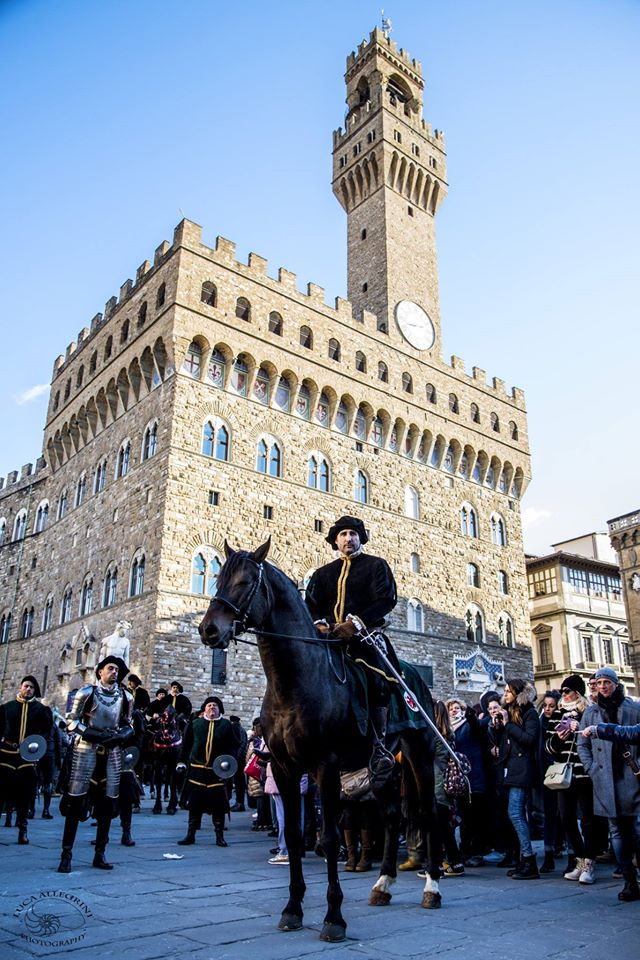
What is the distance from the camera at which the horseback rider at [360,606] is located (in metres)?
5.00

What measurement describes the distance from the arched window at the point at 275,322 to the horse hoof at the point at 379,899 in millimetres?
22037

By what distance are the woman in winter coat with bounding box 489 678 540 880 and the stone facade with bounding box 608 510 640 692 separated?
33716mm

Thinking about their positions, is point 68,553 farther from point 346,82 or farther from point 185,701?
point 346,82

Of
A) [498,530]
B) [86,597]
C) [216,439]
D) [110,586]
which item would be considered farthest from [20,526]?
[498,530]

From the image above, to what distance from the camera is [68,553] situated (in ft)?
88.1

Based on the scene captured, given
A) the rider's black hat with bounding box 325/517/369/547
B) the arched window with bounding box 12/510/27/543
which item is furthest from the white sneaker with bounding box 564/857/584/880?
the arched window with bounding box 12/510/27/543

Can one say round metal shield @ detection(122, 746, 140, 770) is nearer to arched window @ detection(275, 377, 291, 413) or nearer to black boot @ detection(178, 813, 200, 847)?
black boot @ detection(178, 813, 200, 847)

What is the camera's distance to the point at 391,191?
107 ft

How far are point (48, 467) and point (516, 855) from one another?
27.5 m

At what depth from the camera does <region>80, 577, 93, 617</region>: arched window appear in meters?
24.3

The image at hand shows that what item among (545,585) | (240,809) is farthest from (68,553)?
(545,585)

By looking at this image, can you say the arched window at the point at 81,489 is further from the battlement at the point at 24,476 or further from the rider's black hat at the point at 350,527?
the rider's black hat at the point at 350,527

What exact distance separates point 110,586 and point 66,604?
152 inches

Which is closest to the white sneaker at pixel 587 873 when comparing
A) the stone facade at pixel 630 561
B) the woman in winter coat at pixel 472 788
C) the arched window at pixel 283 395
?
the woman in winter coat at pixel 472 788
